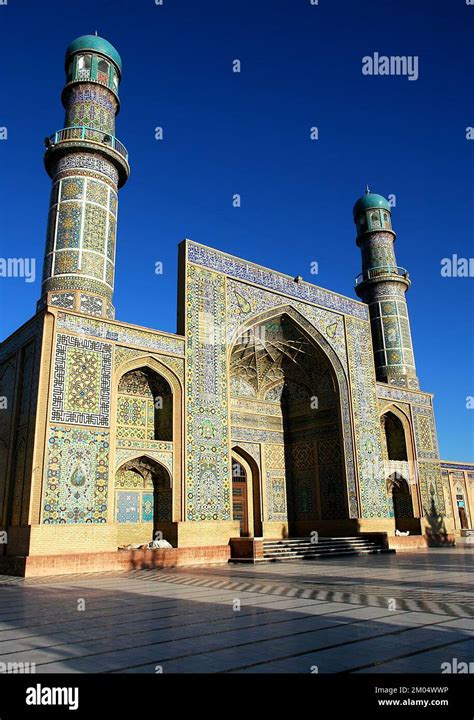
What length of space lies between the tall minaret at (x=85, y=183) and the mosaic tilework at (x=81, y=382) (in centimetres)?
110

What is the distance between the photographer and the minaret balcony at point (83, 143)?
1087 centimetres

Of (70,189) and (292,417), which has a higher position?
(70,189)

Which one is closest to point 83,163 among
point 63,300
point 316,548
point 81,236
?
point 81,236

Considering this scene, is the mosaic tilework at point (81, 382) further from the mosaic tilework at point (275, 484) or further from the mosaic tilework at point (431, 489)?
the mosaic tilework at point (431, 489)

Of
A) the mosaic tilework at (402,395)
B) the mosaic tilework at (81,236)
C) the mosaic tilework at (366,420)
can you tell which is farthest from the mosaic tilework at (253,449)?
the mosaic tilework at (81,236)

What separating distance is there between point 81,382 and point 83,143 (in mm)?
5152

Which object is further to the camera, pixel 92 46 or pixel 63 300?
pixel 92 46

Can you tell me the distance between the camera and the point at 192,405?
1029 centimetres

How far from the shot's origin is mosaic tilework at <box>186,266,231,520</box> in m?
9.98

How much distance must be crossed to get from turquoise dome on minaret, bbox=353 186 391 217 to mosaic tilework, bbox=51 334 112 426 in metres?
11.5

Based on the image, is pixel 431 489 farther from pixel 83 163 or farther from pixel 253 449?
pixel 83 163

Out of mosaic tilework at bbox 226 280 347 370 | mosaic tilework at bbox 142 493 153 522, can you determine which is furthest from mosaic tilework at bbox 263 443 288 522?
mosaic tilework at bbox 142 493 153 522

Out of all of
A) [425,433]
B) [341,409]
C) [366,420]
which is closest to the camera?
[341,409]

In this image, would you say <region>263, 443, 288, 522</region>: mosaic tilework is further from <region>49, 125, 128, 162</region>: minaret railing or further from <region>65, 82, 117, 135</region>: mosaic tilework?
<region>65, 82, 117, 135</region>: mosaic tilework
